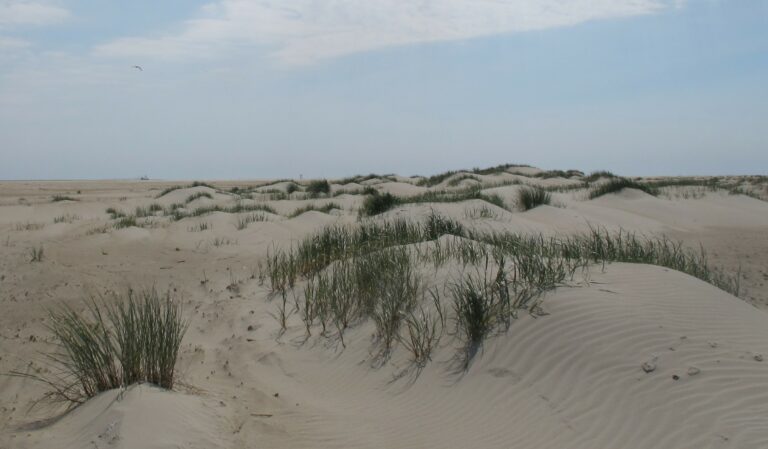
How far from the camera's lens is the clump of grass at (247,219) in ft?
41.2

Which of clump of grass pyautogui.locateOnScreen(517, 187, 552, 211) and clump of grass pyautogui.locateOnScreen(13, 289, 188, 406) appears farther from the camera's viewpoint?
clump of grass pyautogui.locateOnScreen(517, 187, 552, 211)

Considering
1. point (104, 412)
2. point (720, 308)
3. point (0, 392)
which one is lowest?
point (0, 392)

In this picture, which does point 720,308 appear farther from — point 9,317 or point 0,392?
point 9,317

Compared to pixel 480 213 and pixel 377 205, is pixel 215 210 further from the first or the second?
pixel 480 213

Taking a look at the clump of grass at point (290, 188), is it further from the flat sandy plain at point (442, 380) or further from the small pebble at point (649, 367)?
the small pebble at point (649, 367)

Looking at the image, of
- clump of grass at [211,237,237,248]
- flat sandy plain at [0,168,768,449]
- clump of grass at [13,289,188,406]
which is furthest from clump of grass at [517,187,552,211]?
clump of grass at [13,289,188,406]

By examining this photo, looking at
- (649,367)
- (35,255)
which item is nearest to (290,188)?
(35,255)

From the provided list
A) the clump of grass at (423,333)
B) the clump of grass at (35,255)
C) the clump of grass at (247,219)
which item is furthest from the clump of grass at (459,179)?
the clump of grass at (423,333)

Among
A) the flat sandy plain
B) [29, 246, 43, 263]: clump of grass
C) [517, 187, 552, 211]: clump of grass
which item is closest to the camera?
the flat sandy plain

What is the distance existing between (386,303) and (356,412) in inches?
58.9

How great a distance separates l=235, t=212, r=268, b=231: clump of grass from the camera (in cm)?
1255

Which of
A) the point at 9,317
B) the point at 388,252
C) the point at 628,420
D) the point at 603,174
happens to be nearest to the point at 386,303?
the point at 388,252

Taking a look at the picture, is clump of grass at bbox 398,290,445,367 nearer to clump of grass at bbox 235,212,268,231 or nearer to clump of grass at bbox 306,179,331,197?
clump of grass at bbox 235,212,268,231

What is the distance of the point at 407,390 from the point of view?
4.73m
